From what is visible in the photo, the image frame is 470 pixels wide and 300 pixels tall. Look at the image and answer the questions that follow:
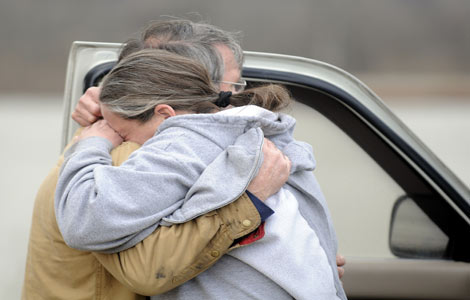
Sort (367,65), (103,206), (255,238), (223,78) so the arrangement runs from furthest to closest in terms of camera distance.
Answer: (367,65)
(223,78)
(255,238)
(103,206)

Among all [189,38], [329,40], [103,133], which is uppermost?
[189,38]

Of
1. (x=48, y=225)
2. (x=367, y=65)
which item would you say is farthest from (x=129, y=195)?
(x=367, y=65)

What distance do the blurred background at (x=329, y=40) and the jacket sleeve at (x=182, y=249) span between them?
8.50 metres

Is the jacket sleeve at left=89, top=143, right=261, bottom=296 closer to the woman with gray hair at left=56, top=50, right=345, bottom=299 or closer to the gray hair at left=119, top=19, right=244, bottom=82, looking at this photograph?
the woman with gray hair at left=56, top=50, right=345, bottom=299

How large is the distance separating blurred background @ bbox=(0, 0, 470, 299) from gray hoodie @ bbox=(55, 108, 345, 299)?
8440 millimetres

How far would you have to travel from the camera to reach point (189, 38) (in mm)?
1815

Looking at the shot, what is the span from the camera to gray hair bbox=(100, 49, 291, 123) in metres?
1.62

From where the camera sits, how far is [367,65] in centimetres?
1816

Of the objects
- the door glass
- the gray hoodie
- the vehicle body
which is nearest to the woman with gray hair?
the gray hoodie

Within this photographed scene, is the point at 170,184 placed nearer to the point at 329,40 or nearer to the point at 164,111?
the point at 164,111

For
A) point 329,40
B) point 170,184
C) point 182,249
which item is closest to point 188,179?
point 170,184

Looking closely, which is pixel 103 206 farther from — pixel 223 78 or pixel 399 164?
pixel 399 164

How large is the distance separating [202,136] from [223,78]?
30cm

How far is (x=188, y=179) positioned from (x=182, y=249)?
6.4 inches
